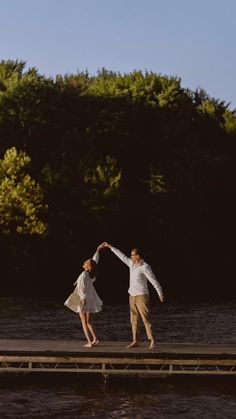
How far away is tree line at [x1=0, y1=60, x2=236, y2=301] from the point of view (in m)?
54.9

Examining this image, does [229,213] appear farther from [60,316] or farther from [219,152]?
[60,316]

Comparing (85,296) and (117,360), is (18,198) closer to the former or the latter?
(85,296)

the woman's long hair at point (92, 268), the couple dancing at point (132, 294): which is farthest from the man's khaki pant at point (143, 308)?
the woman's long hair at point (92, 268)

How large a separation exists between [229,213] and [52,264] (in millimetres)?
15004

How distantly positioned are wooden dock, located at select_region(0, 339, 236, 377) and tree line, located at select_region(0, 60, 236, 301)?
33856 mm

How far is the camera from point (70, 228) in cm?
5612

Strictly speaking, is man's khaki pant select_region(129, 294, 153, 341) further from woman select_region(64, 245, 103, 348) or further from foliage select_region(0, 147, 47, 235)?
foliage select_region(0, 147, 47, 235)

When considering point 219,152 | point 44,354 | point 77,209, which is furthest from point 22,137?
point 44,354

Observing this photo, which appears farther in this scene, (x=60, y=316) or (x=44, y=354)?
(x=60, y=316)

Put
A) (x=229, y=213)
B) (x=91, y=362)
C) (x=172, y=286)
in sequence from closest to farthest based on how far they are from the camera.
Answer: (x=91, y=362) → (x=172, y=286) → (x=229, y=213)

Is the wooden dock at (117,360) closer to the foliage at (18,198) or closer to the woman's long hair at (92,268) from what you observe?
the woman's long hair at (92,268)

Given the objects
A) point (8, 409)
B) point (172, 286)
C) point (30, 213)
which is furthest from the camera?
point (172, 286)

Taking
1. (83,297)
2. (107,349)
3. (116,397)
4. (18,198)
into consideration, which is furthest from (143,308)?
(18,198)

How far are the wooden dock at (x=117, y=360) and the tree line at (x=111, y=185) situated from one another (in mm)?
33856
